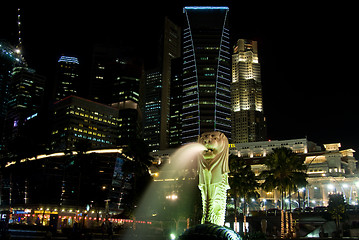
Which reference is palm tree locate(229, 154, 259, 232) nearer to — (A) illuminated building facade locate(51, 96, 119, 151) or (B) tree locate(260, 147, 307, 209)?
(B) tree locate(260, 147, 307, 209)

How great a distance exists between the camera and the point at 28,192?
84812mm

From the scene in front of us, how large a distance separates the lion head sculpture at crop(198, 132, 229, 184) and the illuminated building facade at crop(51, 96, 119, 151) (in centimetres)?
13852

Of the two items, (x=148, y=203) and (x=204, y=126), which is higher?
(x=204, y=126)

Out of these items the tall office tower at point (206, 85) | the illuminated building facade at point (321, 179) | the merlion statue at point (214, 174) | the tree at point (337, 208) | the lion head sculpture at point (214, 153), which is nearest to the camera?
the merlion statue at point (214, 174)

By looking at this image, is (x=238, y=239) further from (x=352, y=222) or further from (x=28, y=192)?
(x=28, y=192)

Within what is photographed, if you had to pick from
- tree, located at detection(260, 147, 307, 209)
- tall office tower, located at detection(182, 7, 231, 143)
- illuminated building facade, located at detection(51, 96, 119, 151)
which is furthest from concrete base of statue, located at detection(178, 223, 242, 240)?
tall office tower, located at detection(182, 7, 231, 143)

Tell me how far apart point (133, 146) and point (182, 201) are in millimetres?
11669

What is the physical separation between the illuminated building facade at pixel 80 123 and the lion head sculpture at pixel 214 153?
139m

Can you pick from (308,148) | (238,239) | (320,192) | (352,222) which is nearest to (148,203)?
(352,222)

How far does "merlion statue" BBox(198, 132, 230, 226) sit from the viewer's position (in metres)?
17.5

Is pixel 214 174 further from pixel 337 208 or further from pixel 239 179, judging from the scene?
pixel 337 208

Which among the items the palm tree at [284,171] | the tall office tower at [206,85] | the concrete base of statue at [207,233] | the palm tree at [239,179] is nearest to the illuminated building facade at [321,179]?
the tall office tower at [206,85]

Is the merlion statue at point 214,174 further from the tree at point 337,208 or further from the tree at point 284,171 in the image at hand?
the tree at point 337,208

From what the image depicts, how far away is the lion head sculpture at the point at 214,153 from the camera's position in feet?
57.8
